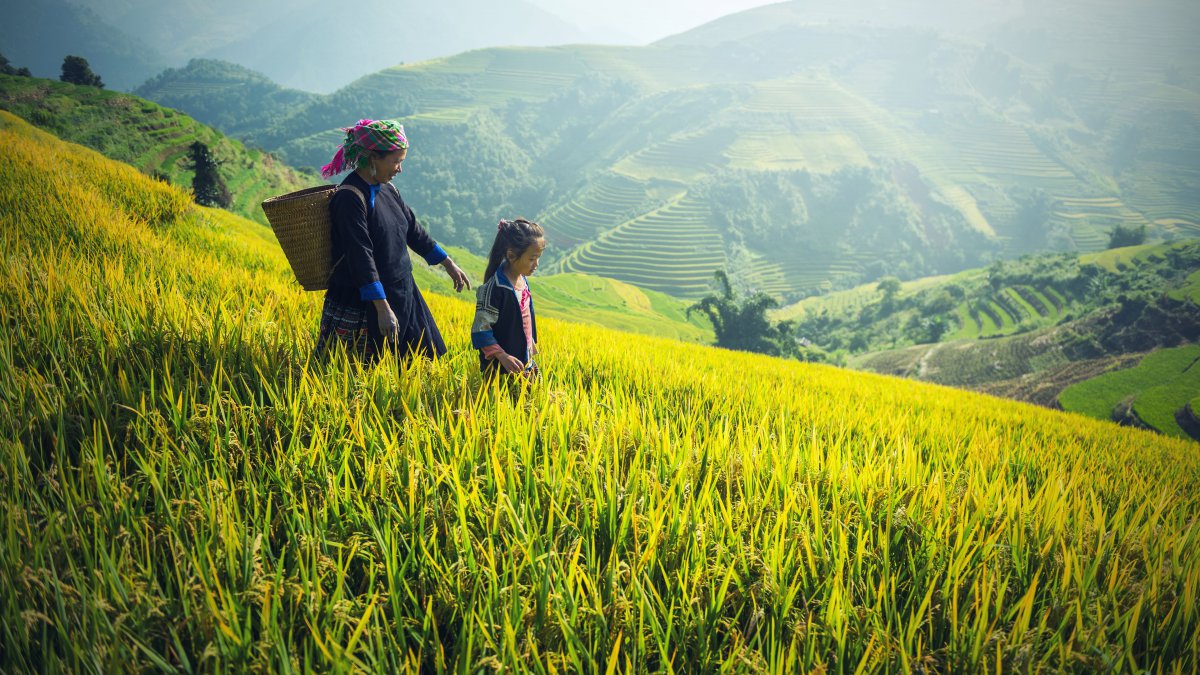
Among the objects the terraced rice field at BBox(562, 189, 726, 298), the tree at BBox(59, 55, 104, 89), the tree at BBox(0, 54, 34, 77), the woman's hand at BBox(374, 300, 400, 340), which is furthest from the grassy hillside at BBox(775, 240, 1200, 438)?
the tree at BBox(0, 54, 34, 77)

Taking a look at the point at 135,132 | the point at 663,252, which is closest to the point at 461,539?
the point at 135,132

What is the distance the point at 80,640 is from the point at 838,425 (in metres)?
3.65

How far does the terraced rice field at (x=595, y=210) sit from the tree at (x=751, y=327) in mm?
95753

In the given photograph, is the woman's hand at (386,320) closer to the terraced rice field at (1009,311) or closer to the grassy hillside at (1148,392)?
the grassy hillside at (1148,392)

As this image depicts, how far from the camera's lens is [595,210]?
172m

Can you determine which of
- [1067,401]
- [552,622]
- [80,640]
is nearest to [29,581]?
[80,640]

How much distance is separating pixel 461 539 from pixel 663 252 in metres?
144

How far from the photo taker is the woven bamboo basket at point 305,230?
2689 millimetres

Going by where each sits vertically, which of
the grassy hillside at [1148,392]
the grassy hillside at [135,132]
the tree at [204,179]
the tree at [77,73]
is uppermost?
the tree at [77,73]

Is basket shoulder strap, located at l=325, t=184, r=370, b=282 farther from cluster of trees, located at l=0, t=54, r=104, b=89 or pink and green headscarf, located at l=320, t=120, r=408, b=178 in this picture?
cluster of trees, located at l=0, t=54, r=104, b=89

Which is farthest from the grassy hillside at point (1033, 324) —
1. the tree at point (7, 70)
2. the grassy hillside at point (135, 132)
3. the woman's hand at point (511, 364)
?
the tree at point (7, 70)

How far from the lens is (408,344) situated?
10.2ft

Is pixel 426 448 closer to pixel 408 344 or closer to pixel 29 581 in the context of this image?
pixel 29 581

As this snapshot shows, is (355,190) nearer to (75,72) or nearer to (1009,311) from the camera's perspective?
(75,72)
